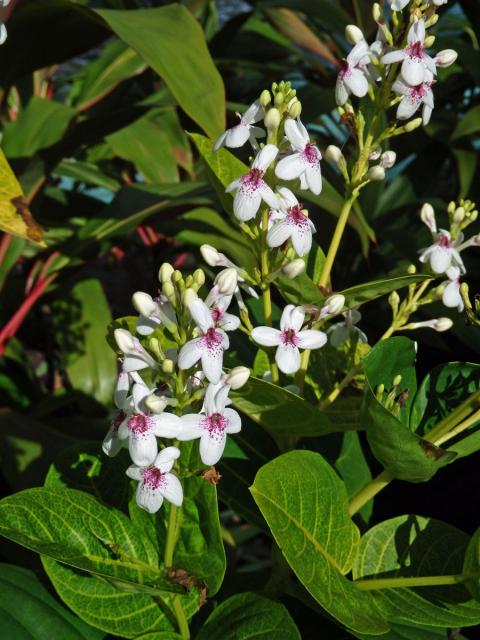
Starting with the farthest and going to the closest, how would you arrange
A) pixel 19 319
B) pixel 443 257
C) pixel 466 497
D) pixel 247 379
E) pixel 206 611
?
pixel 19 319 < pixel 466 497 < pixel 206 611 < pixel 443 257 < pixel 247 379

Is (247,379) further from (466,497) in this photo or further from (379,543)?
(466,497)

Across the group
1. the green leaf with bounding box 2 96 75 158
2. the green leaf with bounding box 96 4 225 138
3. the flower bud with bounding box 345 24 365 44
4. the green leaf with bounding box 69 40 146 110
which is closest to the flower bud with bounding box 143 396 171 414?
the flower bud with bounding box 345 24 365 44

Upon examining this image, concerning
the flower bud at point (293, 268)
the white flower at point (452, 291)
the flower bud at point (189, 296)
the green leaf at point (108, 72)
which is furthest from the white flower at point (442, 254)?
the green leaf at point (108, 72)

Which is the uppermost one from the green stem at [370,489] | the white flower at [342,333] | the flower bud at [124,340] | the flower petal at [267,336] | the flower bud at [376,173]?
the flower bud at [376,173]

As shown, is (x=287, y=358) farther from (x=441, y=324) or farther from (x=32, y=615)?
(x=32, y=615)

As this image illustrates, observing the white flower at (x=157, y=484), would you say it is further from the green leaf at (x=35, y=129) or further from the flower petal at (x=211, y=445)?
the green leaf at (x=35, y=129)

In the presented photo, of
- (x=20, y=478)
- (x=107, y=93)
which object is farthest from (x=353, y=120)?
(x=107, y=93)

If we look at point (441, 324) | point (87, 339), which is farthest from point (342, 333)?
Result: point (87, 339)
